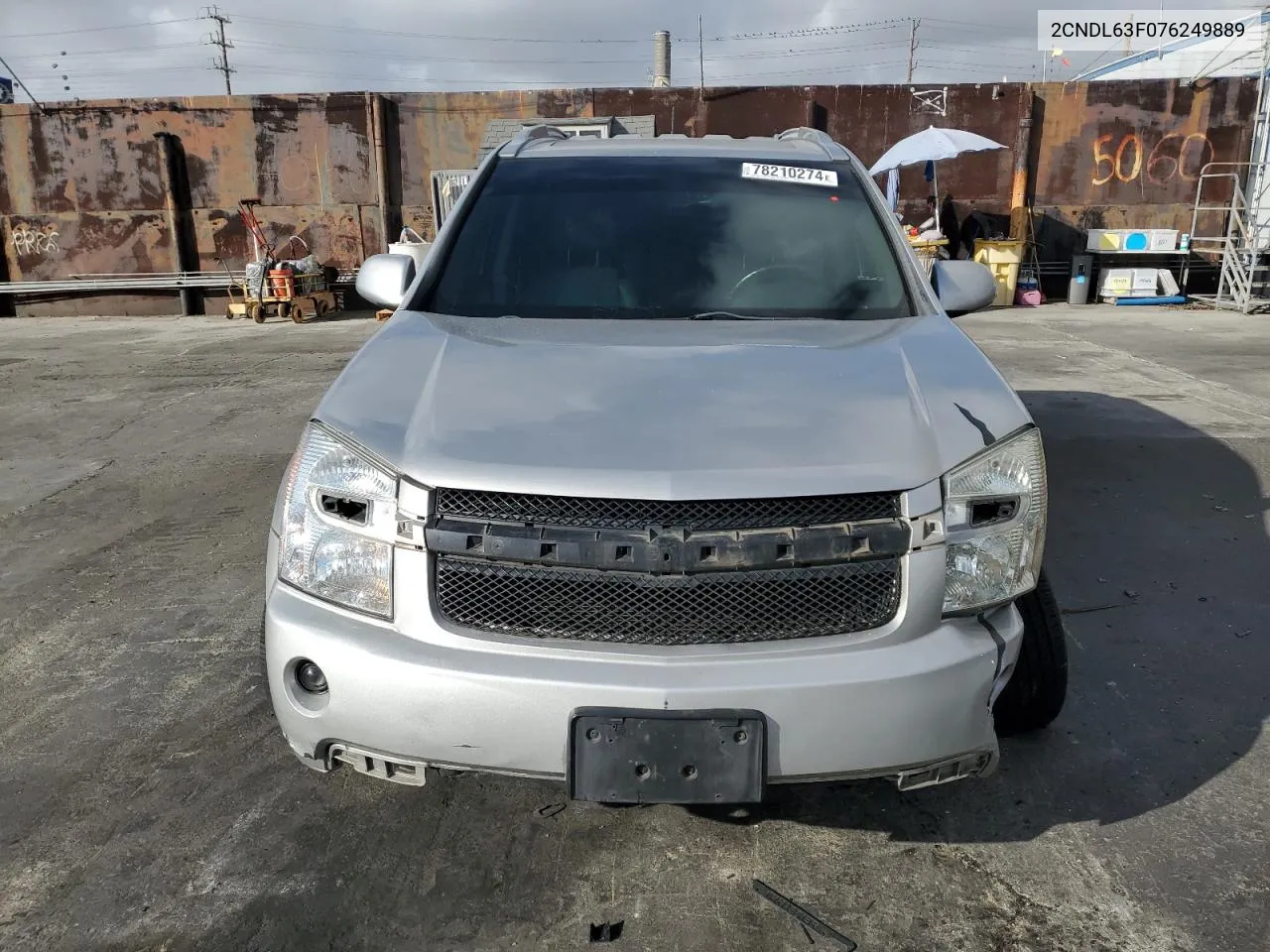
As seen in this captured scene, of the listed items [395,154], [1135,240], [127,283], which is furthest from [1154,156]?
[127,283]

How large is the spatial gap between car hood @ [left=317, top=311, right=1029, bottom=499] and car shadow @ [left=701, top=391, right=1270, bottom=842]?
1.93 feet

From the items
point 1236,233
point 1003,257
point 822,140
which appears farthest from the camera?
point 1236,233

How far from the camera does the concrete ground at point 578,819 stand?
2.03m

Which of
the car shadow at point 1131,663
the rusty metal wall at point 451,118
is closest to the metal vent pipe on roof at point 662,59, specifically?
the rusty metal wall at point 451,118

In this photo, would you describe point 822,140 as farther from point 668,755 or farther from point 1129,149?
point 1129,149

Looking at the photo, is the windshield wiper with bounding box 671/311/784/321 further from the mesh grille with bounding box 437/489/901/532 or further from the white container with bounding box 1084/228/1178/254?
the white container with bounding box 1084/228/1178/254

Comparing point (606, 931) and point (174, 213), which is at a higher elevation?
point (174, 213)

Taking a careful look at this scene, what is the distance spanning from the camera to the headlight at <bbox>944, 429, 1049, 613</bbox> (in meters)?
1.93

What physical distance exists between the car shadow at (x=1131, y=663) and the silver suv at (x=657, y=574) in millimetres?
235

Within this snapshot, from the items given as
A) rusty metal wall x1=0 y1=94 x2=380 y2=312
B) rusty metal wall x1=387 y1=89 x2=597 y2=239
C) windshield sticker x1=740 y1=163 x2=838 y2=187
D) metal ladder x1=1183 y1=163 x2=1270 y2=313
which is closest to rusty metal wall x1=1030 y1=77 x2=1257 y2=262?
metal ladder x1=1183 y1=163 x2=1270 y2=313

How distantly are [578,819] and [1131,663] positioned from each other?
2.07 m

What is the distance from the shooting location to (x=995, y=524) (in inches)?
77.9

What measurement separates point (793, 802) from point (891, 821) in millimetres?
255

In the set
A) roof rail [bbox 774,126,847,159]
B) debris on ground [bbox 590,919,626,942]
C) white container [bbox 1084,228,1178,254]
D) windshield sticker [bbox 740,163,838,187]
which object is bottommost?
Result: debris on ground [bbox 590,919,626,942]
